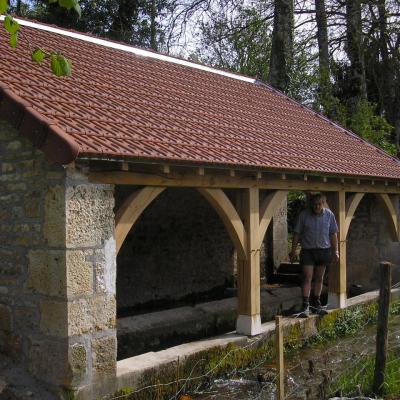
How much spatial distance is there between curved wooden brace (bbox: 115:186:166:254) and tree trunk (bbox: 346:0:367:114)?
12.1 metres

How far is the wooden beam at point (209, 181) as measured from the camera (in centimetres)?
473

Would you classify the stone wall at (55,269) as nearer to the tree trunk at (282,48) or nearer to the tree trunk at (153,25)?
the tree trunk at (282,48)

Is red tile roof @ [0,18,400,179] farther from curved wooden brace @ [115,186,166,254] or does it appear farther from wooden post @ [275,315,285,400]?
wooden post @ [275,315,285,400]

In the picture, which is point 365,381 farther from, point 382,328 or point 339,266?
point 339,266

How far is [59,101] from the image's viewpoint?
513 cm

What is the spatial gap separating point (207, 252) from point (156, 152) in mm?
5383

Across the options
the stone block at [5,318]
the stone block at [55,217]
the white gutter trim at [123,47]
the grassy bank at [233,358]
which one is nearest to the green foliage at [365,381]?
the grassy bank at [233,358]

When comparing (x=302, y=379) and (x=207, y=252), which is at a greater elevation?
(x=207, y=252)

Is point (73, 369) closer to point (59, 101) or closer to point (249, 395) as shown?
point (249, 395)

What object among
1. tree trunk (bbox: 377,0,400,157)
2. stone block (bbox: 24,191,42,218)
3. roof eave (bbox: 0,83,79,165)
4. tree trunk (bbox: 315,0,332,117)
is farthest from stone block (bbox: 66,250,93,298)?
tree trunk (bbox: 377,0,400,157)

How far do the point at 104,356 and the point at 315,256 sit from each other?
330 centimetres

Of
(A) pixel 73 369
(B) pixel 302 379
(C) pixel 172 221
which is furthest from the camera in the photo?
(C) pixel 172 221

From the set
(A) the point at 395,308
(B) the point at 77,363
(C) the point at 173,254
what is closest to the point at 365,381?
(B) the point at 77,363

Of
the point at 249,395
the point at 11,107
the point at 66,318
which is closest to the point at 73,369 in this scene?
the point at 66,318
